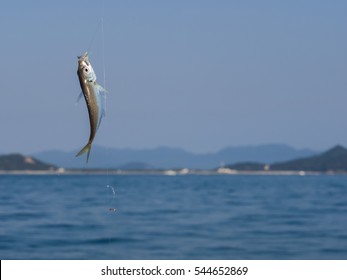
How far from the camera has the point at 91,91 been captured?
9773 mm

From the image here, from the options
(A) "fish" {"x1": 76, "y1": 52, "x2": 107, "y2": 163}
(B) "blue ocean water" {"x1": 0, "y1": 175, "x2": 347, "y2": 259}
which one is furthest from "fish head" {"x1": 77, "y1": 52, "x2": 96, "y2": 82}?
(B) "blue ocean water" {"x1": 0, "y1": 175, "x2": 347, "y2": 259}

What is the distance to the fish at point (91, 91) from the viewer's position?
9688mm

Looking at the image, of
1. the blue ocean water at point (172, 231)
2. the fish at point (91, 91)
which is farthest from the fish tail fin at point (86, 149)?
the blue ocean water at point (172, 231)

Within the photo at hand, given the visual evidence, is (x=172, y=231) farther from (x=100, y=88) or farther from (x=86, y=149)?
(x=86, y=149)

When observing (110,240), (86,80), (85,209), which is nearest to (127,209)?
(85,209)

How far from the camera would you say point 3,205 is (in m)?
53.6

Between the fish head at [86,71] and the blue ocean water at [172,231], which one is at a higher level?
the blue ocean water at [172,231]

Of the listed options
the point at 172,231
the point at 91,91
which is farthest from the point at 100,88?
the point at 172,231

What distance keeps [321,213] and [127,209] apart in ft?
37.5

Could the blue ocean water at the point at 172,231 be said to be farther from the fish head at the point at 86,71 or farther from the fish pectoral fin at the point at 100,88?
the fish head at the point at 86,71

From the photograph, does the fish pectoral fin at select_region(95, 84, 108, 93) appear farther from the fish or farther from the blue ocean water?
the blue ocean water

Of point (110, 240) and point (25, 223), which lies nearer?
point (110, 240)
